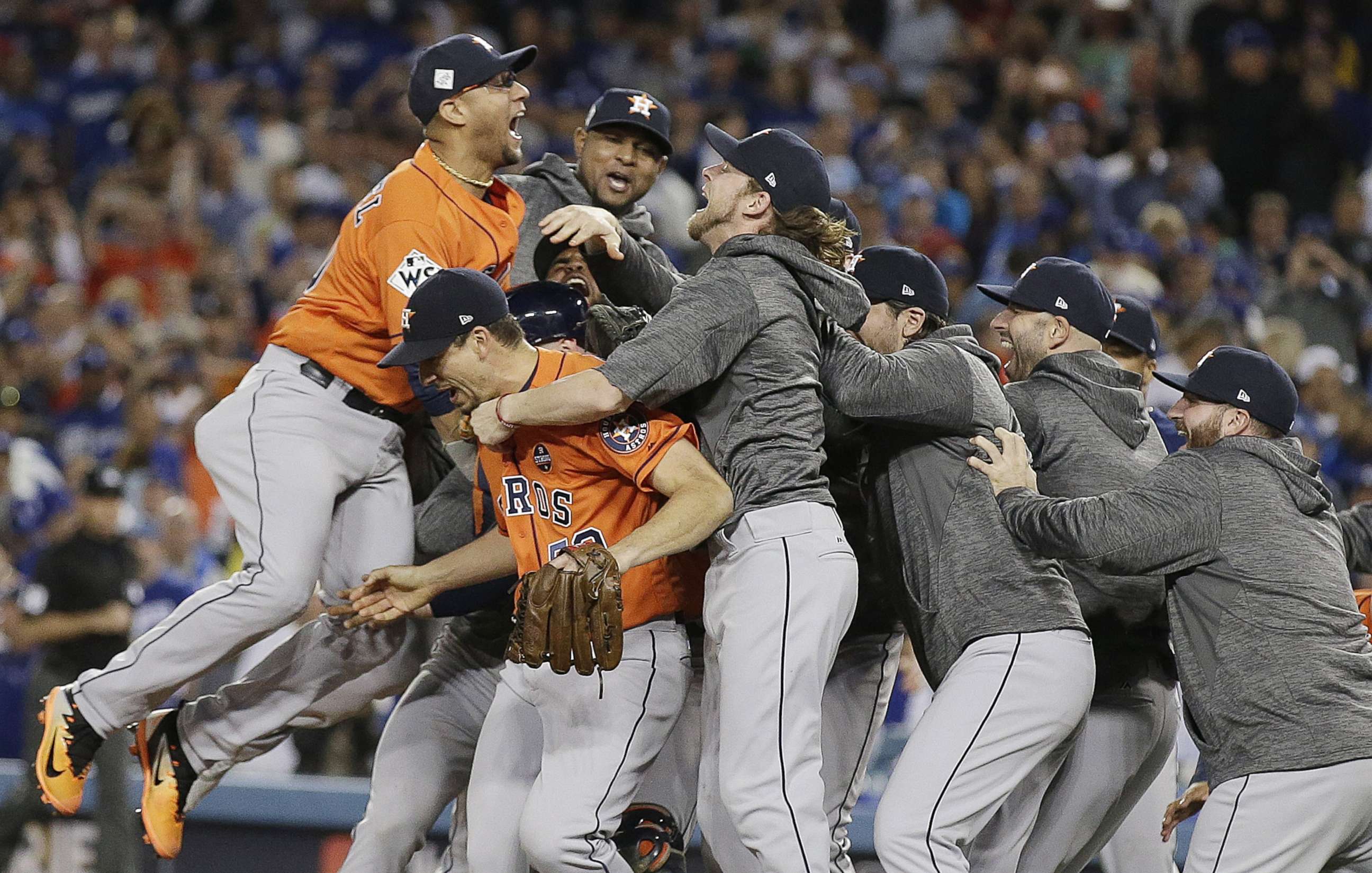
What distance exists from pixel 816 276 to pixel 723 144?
0.48m

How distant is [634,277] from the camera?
17.4 ft

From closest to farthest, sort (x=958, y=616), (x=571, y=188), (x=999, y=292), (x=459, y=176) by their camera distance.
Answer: (x=958, y=616) → (x=459, y=176) → (x=999, y=292) → (x=571, y=188)

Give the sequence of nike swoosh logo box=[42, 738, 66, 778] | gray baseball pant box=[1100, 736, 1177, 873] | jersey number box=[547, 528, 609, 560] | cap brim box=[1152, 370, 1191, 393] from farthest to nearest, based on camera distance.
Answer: gray baseball pant box=[1100, 736, 1177, 873]
nike swoosh logo box=[42, 738, 66, 778]
cap brim box=[1152, 370, 1191, 393]
jersey number box=[547, 528, 609, 560]

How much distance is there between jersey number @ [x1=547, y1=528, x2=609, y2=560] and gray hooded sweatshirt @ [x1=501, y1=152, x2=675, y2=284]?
129cm

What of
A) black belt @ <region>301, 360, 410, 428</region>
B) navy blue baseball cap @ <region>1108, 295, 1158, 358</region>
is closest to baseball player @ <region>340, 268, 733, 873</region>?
black belt @ <region>301, 360, 410, 428</region>

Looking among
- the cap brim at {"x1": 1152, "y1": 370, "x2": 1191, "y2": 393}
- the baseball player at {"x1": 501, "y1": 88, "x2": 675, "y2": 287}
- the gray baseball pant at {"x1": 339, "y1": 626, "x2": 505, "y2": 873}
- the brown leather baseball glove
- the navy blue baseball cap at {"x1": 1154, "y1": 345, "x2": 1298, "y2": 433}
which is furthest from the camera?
the baseball player at {"x1": 501, "y1": 88, "x2": 675, "y2": 287}

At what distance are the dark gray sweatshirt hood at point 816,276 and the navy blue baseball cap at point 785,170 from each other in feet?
0.38

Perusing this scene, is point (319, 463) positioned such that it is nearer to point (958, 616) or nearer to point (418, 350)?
point (418, 350)

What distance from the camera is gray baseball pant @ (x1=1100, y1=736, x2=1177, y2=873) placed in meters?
5.62

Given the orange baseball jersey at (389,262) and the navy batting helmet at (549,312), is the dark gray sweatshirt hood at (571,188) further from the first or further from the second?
the navy batting helmet at (549,312)

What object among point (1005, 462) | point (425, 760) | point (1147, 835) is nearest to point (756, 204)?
point (1005, 462)

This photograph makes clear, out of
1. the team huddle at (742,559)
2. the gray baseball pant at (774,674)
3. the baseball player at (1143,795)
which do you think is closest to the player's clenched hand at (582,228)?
the team huddle at (742,559)

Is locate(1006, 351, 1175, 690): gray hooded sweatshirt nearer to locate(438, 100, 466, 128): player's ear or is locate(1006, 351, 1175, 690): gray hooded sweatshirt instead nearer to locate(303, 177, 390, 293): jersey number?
locate(438, 100, 466, 128): player's ear

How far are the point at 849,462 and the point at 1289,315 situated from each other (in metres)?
5.49
